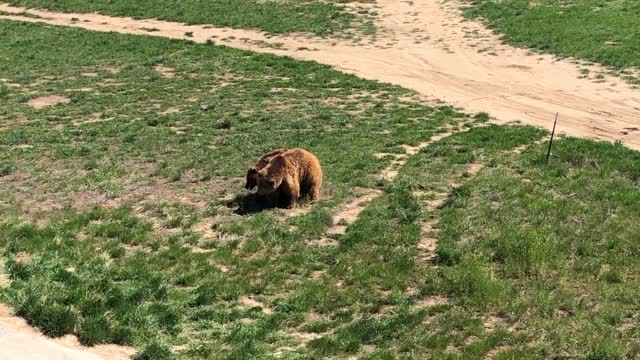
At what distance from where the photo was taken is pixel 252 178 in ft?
40.7

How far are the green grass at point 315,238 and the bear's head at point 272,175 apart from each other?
0.49 m

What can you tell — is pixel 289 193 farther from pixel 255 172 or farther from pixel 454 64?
pixel 454 64

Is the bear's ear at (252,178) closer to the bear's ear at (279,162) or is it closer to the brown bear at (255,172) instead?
the brown bear at (255,172)

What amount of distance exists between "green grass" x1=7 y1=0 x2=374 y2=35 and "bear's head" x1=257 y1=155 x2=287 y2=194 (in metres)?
20.2

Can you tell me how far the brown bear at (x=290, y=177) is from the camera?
40.0ft

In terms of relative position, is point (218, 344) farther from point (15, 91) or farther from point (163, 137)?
point (15, 91)

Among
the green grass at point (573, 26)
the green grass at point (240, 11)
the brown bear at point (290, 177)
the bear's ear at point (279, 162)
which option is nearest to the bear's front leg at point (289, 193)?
the brown bear at point (290, 177)

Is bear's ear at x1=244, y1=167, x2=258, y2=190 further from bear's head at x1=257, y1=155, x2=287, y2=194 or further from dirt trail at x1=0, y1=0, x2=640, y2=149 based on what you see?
dirt trail at x1=0, y1=0, x2=640, y2=149

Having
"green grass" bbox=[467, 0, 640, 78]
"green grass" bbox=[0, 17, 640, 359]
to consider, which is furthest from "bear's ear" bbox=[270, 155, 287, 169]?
"green grass" bbox=[467, 0, 640, 78]

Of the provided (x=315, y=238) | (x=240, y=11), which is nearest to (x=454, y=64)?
(x=240, y=11)

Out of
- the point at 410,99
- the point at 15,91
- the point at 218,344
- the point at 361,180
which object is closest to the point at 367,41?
the point at 410,99

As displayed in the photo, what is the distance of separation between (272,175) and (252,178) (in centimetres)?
49

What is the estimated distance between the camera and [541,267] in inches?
374

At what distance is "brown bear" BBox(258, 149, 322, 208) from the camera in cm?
1218
